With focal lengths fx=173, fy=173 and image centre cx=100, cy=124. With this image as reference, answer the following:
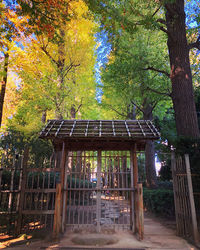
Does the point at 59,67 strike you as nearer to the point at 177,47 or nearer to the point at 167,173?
the point at 177,47

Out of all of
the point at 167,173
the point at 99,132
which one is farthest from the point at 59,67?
the point at 167,173

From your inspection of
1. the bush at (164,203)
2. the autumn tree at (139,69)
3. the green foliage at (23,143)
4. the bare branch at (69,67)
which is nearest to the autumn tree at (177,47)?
the autumn tree at (139,69)

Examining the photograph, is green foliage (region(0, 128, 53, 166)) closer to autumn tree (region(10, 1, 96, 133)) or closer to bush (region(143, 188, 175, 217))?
autumn tree (region(10, 1, 96, 133))

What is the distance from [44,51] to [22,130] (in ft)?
20.5

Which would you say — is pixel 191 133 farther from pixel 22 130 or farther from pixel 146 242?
pixel 22 130

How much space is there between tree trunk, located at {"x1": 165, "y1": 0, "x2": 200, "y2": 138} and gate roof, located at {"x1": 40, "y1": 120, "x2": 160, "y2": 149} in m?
1.66

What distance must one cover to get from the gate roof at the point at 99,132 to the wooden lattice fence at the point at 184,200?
1303mm

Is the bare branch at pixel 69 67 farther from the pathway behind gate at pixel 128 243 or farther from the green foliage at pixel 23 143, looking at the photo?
the pathway behind gate at pixel 128 243

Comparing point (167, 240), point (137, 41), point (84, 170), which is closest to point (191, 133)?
point (167, 240)

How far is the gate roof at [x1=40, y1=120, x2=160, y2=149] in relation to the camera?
19.5ft

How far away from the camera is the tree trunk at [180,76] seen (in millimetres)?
7242

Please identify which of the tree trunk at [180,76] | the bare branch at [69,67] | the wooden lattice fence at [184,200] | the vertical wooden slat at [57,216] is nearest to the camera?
the wooden lattice fence at [184,200]

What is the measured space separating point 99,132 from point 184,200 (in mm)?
3593

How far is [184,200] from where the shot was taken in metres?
5.66
